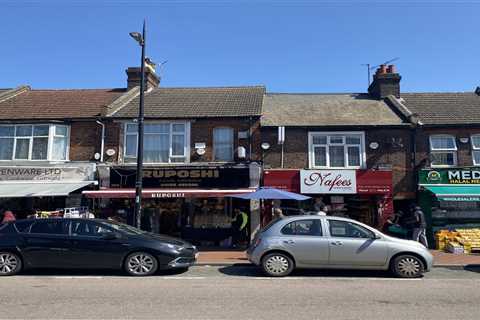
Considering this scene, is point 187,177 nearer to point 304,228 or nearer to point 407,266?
point 304,228

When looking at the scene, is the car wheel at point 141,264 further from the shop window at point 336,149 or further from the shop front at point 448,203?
the shop front at point 448,203

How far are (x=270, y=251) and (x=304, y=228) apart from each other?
95 cm

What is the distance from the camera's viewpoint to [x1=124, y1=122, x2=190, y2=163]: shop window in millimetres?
16203

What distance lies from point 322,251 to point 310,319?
3518mm

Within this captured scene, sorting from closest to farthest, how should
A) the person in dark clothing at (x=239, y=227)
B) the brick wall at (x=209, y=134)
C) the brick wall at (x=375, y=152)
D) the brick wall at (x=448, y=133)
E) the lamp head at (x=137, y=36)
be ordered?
the lamp head at (x=137, y=36)
the person in dark clothing at (x=239, y=227)
the brick wall at (x=448, y=133)
the brick wall at (x=375, y=152)
the brick wall at (x=209, y=134)

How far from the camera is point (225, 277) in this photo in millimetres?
9062

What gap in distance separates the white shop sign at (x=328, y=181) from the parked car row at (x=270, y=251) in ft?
20.0

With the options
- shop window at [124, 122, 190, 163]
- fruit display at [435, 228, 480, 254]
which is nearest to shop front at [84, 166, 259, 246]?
shop window at [124, 122, 190, 163]

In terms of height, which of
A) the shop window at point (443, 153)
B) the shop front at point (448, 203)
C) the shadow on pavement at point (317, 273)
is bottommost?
the shadow on pavement at point (317, 273)

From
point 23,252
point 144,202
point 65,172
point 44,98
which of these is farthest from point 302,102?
point 23,252

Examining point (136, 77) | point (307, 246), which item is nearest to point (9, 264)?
point (307, 246)

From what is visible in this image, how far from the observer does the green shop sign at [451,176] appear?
15320 millimetres

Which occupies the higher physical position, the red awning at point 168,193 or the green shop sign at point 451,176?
the green shop sign at point 451,176

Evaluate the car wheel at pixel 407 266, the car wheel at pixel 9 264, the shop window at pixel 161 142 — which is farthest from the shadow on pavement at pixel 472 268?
the car wheel at pixel 9 264
